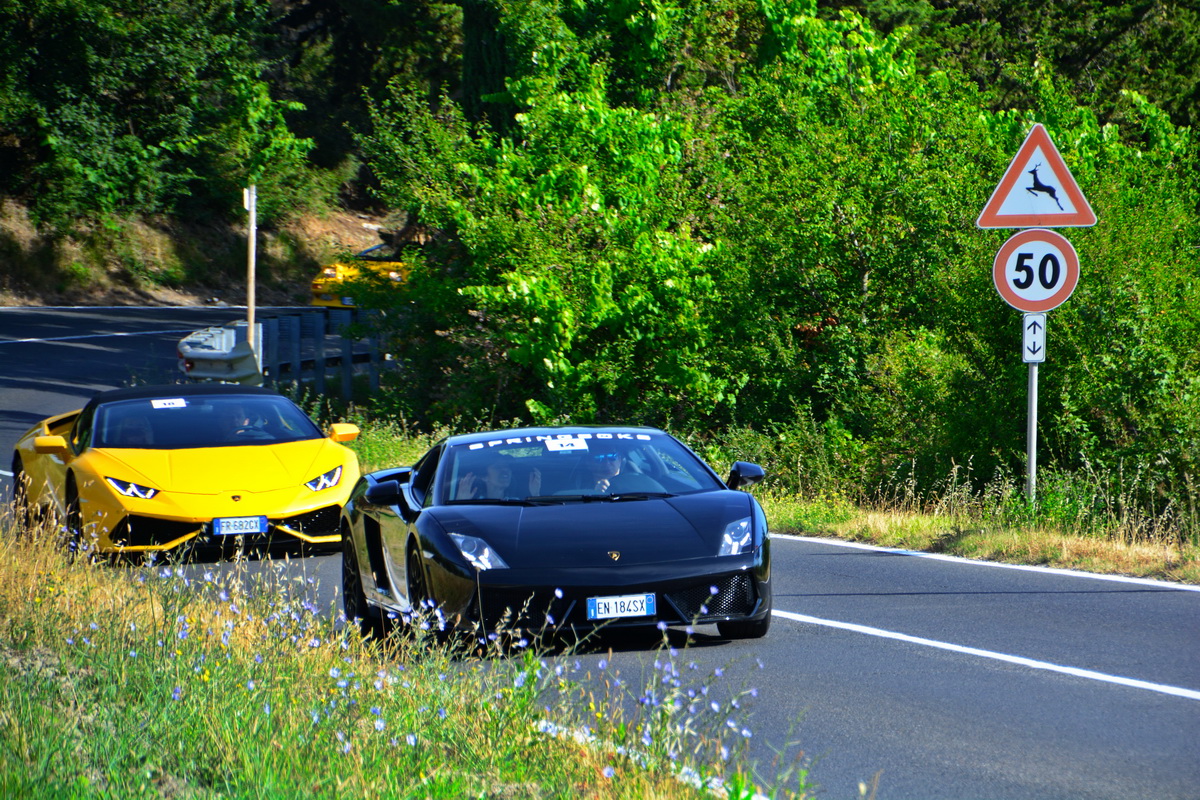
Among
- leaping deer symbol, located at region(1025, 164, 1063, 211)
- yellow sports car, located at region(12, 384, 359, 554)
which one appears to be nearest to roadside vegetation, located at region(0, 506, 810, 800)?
yellow sports car, located at region(12, 384, 359, 554)

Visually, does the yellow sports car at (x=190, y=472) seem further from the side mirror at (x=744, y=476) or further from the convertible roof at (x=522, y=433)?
the side mirror at (x=744, y=476)

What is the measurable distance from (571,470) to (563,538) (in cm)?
104

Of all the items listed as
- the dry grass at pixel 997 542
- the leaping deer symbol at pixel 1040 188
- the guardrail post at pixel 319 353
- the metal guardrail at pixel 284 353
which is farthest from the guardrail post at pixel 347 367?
the leaping deer symbol at pixel 1040 188

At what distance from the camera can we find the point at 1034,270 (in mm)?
12289

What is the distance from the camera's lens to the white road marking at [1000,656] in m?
7.18

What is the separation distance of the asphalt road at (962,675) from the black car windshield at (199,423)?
1628 millimetres

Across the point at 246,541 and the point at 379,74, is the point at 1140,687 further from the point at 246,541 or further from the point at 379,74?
the point at 379,74

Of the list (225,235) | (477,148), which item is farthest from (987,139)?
(225,235)

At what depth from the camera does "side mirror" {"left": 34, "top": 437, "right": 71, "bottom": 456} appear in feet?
Answer: 41.1

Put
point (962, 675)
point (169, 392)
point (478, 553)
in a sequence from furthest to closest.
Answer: point (169, 392) → point (478, 553) → point (962, 675)

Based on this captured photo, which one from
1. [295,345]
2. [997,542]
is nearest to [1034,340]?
[997,542]

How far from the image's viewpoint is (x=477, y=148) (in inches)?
947

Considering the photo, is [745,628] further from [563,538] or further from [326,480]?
[326,480]

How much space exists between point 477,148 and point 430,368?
3739 mm
